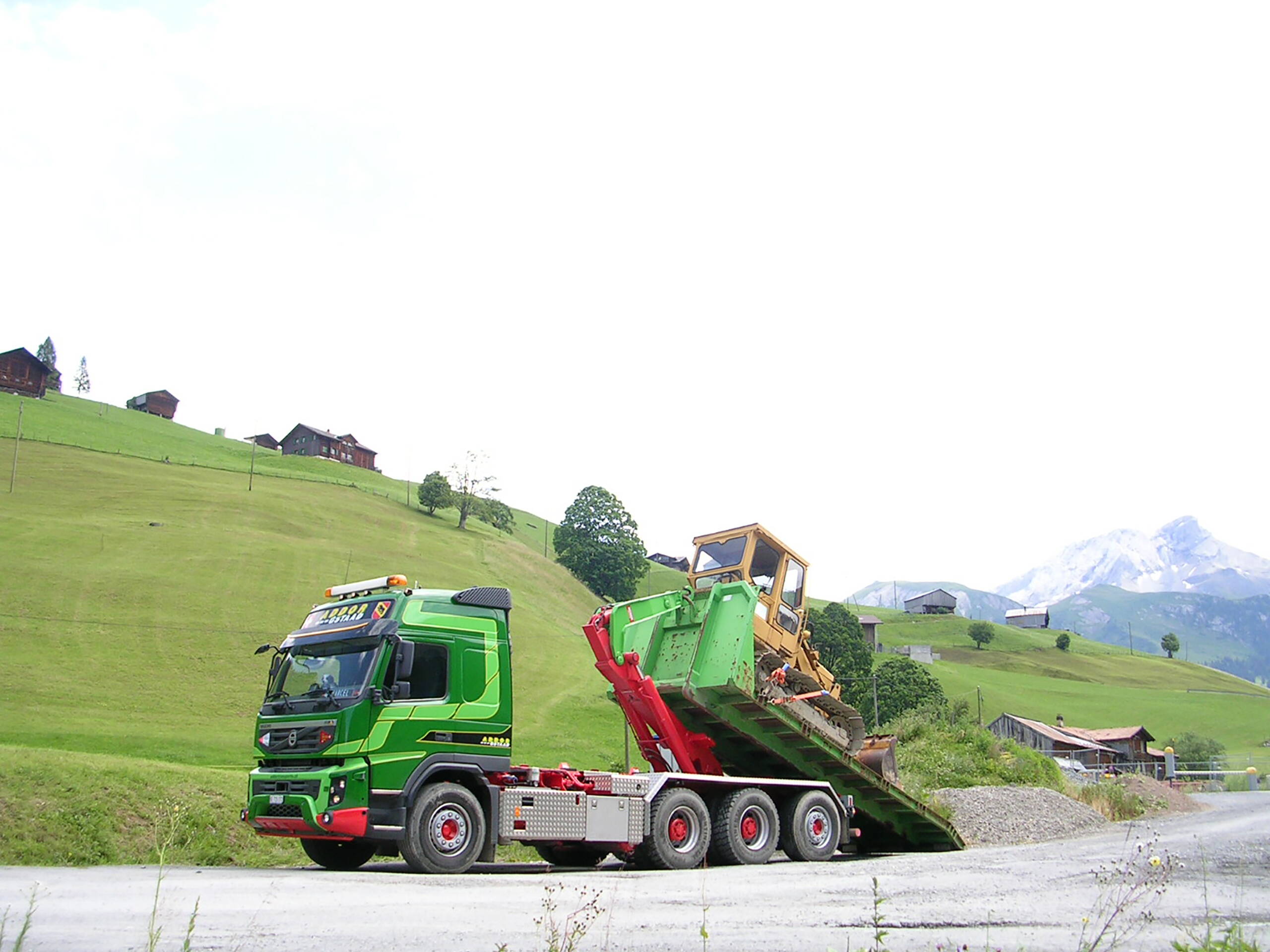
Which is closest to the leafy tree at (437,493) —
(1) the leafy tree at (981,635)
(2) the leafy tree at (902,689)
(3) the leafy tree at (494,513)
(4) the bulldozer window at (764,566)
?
(3) the leafy tree at (494,513)

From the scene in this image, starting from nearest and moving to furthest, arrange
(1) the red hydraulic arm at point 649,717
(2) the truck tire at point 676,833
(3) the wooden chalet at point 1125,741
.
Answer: (2) the truck tire at point 676,833 → (1) the red hydraulic arm at point 649,717 → (3) the wooden chalet at point 1125,741

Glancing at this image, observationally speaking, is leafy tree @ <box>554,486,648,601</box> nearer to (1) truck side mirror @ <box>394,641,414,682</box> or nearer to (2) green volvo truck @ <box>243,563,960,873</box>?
(2) green volvo truck @ <box>243,563,960,873</box>

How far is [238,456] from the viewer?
111688 mm

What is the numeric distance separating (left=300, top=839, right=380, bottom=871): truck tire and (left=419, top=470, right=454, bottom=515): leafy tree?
282 feet

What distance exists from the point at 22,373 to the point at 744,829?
117 meters

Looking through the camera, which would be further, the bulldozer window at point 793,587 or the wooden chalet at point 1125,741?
the wooden chalet at point 1125,741

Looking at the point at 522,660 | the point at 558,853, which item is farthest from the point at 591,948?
the point at 522,660

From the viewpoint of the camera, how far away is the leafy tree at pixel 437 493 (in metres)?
97.9

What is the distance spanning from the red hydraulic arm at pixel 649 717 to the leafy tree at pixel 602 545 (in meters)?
76.5

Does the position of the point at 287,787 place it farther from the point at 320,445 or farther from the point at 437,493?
the point at 320,445

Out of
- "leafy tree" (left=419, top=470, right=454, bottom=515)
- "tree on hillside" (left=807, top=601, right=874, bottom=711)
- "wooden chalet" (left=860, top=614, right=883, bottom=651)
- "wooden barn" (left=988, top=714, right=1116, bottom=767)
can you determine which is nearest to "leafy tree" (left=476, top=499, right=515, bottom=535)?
"leafy tree" (left=419, top=470, right=454, bottom=515)

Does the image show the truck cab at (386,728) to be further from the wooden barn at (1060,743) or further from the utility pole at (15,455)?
the wooden barn at (1060,743)

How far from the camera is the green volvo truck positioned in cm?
1145

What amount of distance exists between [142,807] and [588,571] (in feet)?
260
